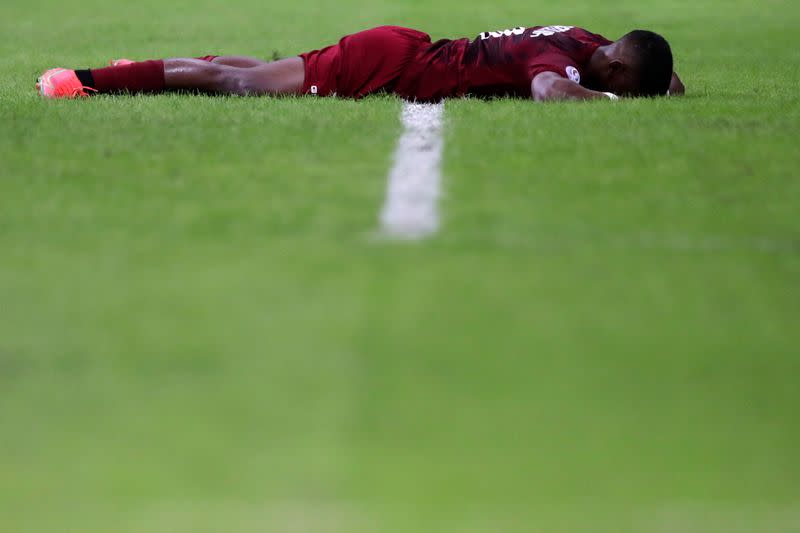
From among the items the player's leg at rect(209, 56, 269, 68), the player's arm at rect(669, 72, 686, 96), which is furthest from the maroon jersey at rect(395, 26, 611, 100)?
the player's leg at rect(209, 56, 269, 68)

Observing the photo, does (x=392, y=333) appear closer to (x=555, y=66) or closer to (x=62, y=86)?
(x=555, y=66)

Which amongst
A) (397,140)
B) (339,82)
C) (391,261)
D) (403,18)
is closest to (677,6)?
(403,18)

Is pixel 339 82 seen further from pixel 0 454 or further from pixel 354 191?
pixel 0 454

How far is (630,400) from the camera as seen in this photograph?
2293 millimetres

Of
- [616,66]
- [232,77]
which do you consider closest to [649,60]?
[616,66]

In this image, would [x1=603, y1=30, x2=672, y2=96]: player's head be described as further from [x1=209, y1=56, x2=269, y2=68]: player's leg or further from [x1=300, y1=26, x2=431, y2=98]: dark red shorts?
[x1=209, y1=56, x2=269, y2=68]: player's leg

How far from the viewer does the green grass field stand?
1970 mm

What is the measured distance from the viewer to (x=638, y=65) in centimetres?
581

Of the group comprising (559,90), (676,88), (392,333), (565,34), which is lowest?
(676,88)

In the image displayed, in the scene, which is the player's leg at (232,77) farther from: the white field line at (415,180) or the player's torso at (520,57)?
the player's torso at (520,57)

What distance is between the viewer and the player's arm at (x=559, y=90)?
5.59 metres

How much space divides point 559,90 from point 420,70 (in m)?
0.77

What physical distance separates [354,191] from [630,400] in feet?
5.55

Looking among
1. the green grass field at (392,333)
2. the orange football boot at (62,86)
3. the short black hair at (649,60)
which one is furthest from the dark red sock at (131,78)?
the short black hair at (649,60)
